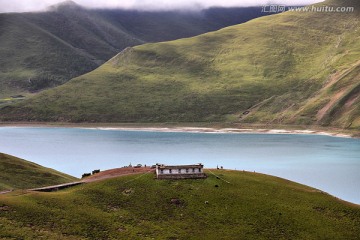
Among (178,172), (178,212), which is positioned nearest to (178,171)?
(178,172)

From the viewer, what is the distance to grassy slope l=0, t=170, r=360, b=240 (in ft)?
190

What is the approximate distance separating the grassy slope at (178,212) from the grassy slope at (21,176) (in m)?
22.2

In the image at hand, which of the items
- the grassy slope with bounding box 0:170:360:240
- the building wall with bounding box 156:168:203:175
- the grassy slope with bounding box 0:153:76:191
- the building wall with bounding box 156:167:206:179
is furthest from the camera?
the grassy slope with bounding box 0:153:76:191

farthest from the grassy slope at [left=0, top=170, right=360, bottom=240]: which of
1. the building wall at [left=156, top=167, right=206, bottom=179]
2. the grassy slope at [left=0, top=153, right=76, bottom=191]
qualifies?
the grassy slope at [left=0, top=153, right=76, bottom=191]

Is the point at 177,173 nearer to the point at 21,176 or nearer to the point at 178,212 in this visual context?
the point at 178,212

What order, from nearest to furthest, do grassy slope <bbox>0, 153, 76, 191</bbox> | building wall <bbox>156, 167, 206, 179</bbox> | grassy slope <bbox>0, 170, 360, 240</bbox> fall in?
grassy slope <bbox>0, 170, 360, 240</bbox> < building wall <bbox>156, 167, 206, 179</bbox> < grassy slope <bbox>0, 153, 76, 191</bbox>

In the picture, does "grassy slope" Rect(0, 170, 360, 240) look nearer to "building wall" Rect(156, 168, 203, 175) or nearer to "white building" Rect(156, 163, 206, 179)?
"white building" Rect(156, 163, 206, 179)

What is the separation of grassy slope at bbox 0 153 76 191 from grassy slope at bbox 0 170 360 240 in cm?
2217

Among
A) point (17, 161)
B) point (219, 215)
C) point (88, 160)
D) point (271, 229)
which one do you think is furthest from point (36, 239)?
point (88, 160)

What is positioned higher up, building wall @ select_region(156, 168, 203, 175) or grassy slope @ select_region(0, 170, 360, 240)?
building wall @ select_region(156, 168, 203, 175)

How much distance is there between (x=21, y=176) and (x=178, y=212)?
4344cm

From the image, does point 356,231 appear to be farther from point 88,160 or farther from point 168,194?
point 88,160

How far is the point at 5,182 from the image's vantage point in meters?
87.6

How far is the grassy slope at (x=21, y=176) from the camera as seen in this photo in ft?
293
